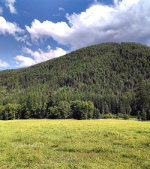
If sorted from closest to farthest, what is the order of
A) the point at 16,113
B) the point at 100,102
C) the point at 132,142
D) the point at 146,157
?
the point at 146,157 → the point at 132,142 → the point at 16,113 → the point at 100,102

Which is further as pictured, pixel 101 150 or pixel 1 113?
pixel 1 113

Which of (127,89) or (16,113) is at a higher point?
(127,89)

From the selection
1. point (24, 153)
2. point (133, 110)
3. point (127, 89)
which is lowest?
point (133, 110)

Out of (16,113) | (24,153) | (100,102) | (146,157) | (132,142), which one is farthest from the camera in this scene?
(100,102)

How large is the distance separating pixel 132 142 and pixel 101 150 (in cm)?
300

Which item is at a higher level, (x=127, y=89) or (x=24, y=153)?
(x=127, y=89)

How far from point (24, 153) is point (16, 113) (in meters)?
74.5

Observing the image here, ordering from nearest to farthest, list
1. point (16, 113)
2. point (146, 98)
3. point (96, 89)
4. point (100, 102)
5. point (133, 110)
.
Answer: point (146, 98), point (16, 113), point (133, 110), point (100, 102), point (96, 89)

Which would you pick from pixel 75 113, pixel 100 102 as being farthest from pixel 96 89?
pixel 75 113

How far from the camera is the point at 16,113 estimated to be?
72.8 metres

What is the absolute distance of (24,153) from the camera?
7.70 m

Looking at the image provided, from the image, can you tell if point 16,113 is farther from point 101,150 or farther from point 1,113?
point 101,150

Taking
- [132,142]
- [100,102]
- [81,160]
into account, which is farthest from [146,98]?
[81,160]

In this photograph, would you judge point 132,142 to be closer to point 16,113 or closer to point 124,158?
point 124,158
